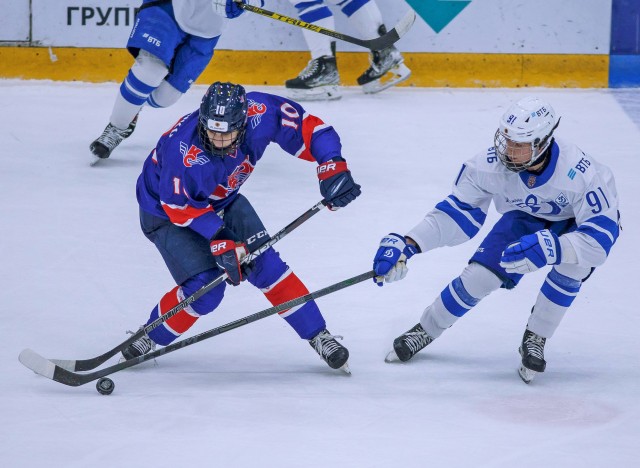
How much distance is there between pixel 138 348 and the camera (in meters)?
3.96

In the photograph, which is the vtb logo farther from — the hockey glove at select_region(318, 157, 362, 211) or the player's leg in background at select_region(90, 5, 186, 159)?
the player's leg in background at select_region(90, 5, 186, 159)

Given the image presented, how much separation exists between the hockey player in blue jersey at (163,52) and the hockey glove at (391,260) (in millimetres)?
2076

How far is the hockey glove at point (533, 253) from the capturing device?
3.55 meters

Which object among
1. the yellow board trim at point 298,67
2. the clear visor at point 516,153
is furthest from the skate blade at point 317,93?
the clear visor at point 516,153

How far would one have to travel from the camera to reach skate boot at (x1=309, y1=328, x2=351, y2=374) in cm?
383

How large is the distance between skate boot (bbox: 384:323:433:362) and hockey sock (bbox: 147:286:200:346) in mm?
679

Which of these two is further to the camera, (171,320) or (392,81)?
(392,81)

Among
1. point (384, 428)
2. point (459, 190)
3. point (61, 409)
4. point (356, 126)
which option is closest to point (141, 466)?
point (61, 409)

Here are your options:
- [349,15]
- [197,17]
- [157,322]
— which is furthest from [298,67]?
[157,322]

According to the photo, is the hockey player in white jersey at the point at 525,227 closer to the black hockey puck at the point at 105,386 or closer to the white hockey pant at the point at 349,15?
the black hockey puck at the point at 105,386

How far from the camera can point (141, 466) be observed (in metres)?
3.21

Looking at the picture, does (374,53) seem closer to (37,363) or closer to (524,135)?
(524,135)

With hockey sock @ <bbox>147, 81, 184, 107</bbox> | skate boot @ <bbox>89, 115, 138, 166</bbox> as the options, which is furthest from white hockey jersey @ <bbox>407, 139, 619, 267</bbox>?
skate boot @ <bbox>89, 115, 138, 166</bbox>

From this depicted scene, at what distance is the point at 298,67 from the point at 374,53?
0.53 m
